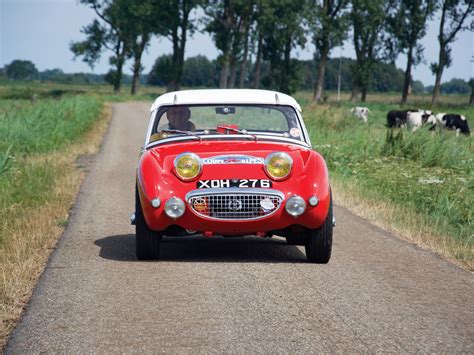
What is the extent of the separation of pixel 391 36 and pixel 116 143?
56.2 metres

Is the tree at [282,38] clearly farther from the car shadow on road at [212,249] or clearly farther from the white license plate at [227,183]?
the white license plate at [227,183]

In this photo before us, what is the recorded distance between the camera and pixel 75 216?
37.0 feet

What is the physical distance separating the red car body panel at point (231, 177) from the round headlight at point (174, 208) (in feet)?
0.14

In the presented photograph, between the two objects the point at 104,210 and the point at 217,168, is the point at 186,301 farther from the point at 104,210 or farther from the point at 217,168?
the point at 104,210

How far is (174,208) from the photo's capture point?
7570 mm

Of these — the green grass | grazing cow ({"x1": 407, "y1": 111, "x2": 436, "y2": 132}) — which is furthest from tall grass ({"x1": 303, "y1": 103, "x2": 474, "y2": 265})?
grazing cow ({"x1": 407, "y1": 111, "x2": 436, "y2": 132})

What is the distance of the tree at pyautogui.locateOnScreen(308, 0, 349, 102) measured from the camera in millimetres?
66188

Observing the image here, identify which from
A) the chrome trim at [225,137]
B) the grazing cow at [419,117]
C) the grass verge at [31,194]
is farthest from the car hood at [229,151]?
the grazing cow at [419,117]

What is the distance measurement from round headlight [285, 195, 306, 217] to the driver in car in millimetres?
1966

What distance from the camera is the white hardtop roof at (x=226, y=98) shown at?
9.16m

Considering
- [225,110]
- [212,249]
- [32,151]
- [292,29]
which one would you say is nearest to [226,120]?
[225,110]

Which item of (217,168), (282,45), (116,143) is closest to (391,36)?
(282,45)

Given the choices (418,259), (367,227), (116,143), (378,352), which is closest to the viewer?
(378,352)

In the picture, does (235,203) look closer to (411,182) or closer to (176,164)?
(176,164)
